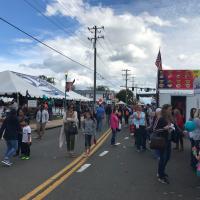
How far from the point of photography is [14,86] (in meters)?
33.1

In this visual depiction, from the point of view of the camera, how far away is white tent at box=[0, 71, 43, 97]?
107 feet

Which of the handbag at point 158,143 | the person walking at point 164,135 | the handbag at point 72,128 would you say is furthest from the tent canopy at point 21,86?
the handbag at point 158,143

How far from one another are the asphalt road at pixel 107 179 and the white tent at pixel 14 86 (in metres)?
19.1

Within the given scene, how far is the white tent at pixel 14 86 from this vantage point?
107 feet

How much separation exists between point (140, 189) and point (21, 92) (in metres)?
25.0

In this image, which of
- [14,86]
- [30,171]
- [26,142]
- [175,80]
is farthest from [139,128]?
[14,86]

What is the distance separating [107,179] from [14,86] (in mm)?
24543

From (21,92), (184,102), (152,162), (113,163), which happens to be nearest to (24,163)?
(113,163)

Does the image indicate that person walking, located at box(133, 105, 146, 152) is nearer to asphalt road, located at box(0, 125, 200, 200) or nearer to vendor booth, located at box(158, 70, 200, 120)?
asphalt road, located at box(0, 125, 200, 200)

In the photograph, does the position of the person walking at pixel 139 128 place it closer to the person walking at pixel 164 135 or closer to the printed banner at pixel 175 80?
the person walking at pixel 164 135

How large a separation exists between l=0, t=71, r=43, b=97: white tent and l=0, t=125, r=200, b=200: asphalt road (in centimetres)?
1912

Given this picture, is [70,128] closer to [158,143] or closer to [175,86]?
[158,143]

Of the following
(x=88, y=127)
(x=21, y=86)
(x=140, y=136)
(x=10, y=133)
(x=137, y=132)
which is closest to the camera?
(x=10, y=133)

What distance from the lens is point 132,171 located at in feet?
35.9
